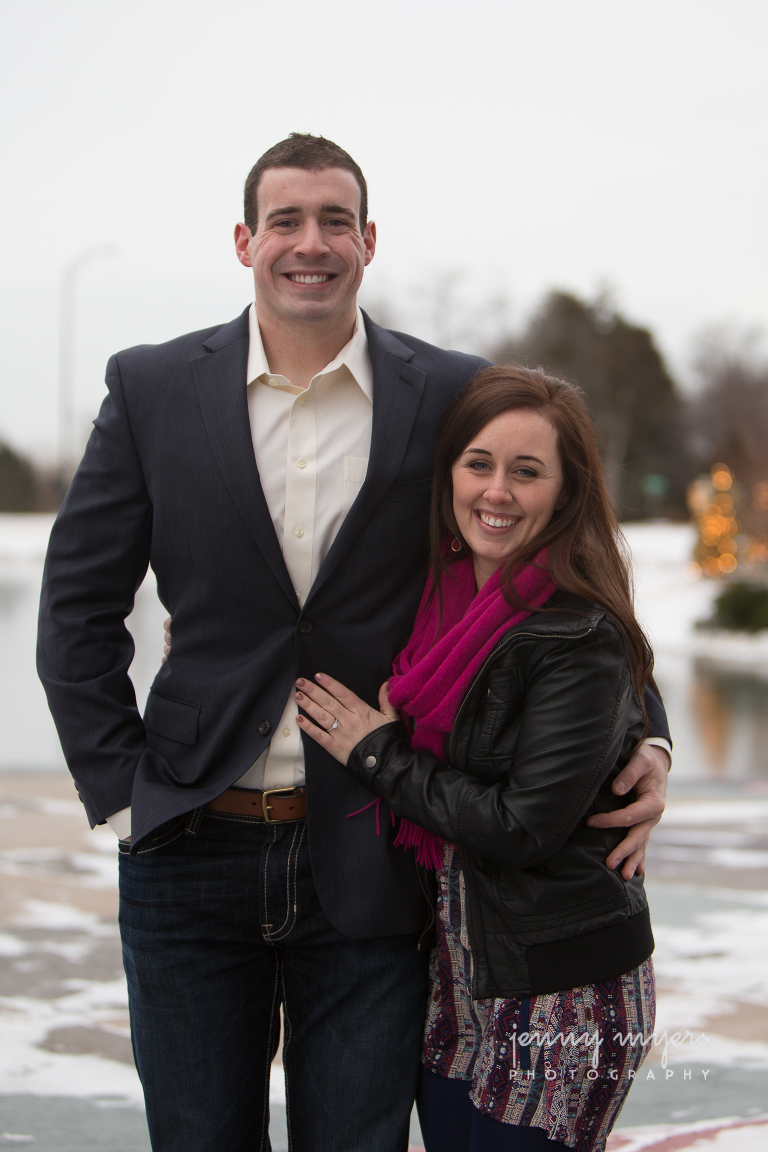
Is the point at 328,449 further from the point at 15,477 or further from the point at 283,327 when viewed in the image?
the point at 15,477

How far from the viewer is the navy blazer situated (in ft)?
7.45

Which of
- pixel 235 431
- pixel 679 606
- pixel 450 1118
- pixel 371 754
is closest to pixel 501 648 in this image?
pixel 371 754

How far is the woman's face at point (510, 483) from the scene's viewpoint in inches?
88.3

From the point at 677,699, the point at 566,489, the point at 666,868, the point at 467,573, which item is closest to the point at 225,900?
the point at 467,573

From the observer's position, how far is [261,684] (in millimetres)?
2289

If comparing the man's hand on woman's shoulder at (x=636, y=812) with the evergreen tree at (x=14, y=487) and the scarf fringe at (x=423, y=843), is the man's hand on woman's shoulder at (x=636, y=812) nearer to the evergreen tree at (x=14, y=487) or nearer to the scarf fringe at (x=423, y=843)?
the scarf fringe at (x=423, y=843)

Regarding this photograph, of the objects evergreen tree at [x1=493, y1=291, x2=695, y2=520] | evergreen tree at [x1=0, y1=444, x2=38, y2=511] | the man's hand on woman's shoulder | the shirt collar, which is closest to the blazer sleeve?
the shirt collar

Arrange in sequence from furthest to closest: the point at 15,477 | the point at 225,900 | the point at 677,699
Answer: the point at 15,477, the point at 677,699, the point at 225,900

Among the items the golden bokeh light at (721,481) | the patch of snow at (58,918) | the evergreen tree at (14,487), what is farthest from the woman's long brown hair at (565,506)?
the evergreen tree at (14,487)

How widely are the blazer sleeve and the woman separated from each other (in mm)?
422

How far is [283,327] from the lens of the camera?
238 centimetres

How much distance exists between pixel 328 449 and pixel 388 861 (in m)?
0.87

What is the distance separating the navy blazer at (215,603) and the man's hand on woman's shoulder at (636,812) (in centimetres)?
20

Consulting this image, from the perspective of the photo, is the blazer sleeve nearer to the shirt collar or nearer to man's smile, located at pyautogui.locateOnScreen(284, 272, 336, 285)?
the shirt collar
